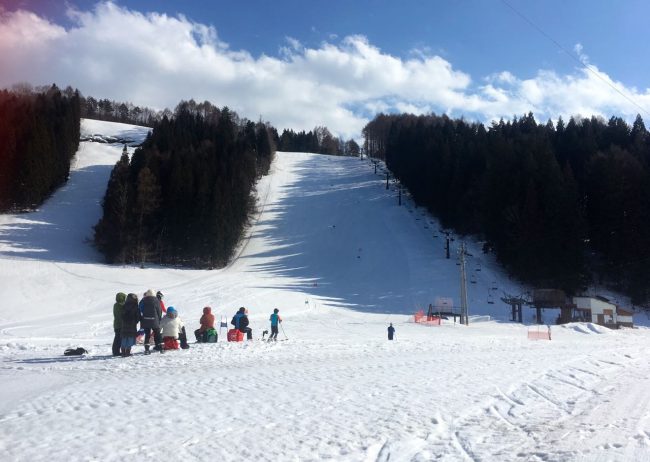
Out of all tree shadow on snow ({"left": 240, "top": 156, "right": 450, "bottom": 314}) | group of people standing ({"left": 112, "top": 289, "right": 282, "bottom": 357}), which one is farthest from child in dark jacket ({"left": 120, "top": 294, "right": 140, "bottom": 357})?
tree shadow on snow ({"left": 240, "top": 156, "right": 450, "bottom": 314})

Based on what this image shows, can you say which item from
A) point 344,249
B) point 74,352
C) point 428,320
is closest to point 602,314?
point 428,320

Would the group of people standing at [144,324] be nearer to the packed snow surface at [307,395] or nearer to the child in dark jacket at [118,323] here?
the child in dark jacket at [118,323]

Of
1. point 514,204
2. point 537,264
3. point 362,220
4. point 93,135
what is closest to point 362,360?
point 537,264

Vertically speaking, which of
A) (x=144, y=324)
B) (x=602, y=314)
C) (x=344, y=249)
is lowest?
(x=602, y=314)

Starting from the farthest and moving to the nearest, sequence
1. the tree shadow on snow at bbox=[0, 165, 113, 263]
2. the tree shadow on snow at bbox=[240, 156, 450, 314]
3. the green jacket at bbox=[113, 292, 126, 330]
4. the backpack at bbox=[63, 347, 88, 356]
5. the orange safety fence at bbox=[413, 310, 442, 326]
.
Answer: the tree shadow on snow at bbox=[0, 165, 113, 263]
the tree shadow on snow at bbox=[240, 156, 450, 314]
the orange safety fence at bbox=[413, 310, 442, 326]
the green jacket at bbox=[113, 292, 126, 330]
the backpack at bbox=[63, 347, 88, 356]

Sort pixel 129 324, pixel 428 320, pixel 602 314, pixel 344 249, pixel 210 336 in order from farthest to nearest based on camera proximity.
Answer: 1. pixel 344 249
2. pixel 602 314
3. pixel 428 320
4. pixel 210 336
5. pixel 129 324

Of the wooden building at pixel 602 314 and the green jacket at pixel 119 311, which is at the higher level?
the green jacket at pixel 119 311

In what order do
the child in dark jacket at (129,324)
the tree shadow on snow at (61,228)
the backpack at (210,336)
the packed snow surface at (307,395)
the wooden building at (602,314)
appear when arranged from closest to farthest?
the packed snow surface at (307,395), the child in dark jacket at (129,324), the backpack at (210,336), the wooden building at (602,314), the tree shadow on snow at (61,228)

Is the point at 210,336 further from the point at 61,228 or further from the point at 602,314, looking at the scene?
the point at 61,228

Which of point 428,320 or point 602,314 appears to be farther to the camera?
point 602,314

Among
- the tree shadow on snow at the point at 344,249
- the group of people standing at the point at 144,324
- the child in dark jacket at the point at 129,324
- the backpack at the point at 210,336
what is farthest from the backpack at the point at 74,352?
the tree shadow on snow at the point at 344,249

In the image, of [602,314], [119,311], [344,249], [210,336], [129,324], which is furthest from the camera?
[344,249]

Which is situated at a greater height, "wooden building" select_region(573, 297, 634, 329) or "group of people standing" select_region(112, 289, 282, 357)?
"group of people standing" select_region(112, 289, 282, 357)

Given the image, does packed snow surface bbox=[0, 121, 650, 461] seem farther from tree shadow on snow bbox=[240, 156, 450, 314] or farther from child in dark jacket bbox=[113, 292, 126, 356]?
tree shadow on snow bbox=[240, 156, 450, 314]
